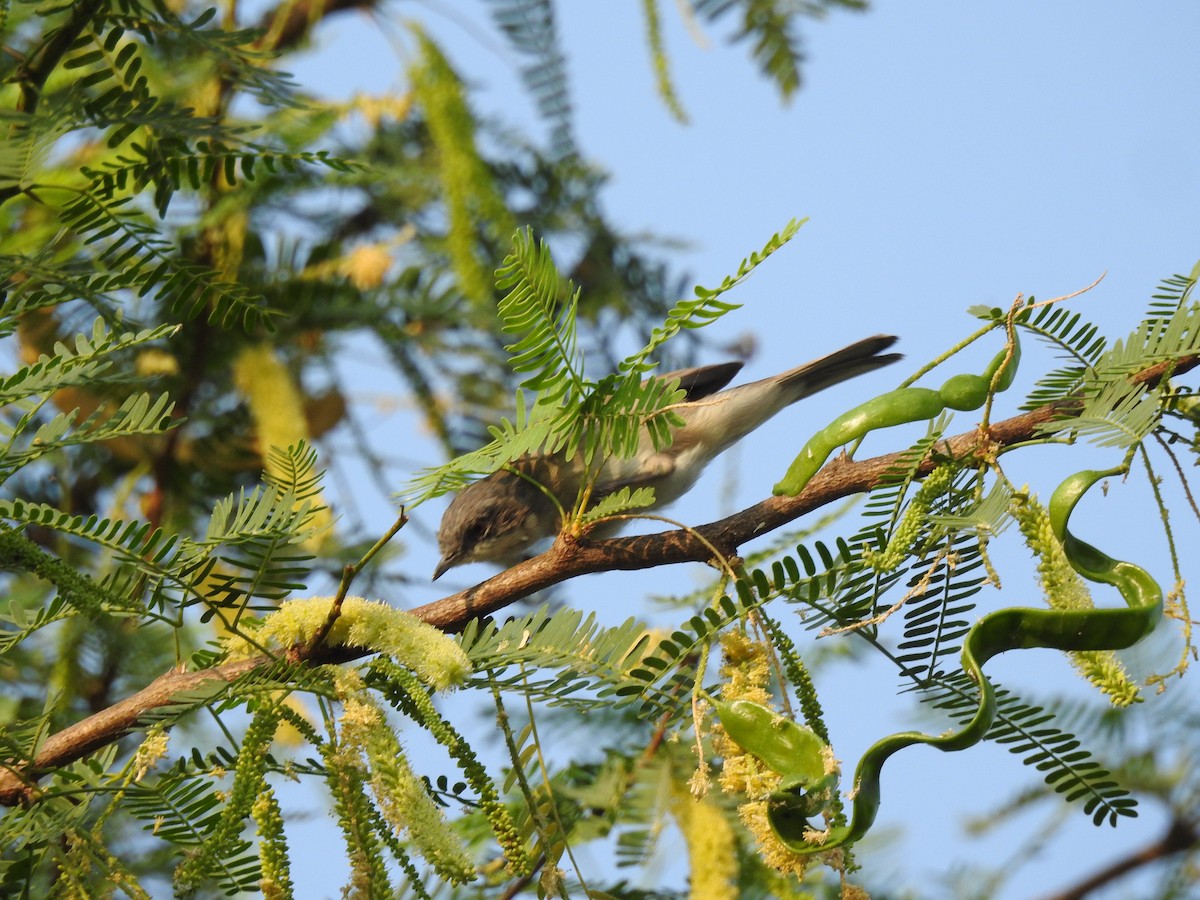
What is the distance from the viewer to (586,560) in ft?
6.72

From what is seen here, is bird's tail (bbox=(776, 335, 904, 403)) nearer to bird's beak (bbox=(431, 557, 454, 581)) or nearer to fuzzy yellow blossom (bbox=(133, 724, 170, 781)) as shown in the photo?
bird's beak (bbox=(431, 557, 454, 581))

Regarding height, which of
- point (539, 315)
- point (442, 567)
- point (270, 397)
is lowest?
point (539, 315)

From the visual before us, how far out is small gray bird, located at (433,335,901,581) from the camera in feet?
14.5

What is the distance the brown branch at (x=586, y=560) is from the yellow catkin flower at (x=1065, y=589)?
7.6 inches

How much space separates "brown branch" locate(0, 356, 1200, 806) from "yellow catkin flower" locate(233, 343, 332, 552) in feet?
5.39

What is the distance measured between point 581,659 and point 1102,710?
1786 millimetres

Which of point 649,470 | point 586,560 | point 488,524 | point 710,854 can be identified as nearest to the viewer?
point 586,560

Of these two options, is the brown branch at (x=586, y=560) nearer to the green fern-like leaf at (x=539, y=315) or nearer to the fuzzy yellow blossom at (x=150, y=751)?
the fuzzy yellow blossom at (x=150, y=751)

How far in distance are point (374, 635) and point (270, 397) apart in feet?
7.31

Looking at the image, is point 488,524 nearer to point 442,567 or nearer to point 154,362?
point 442,567

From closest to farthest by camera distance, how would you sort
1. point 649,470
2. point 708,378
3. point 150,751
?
point 150,751, point 708,378, point 649,470

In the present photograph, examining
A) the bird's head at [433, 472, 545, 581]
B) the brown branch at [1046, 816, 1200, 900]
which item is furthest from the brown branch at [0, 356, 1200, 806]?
the bird's head at [433, 472, 545, 581]

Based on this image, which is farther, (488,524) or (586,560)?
(488,524)

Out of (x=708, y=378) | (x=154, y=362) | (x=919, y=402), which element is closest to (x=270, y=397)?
(x=154, y=362)
